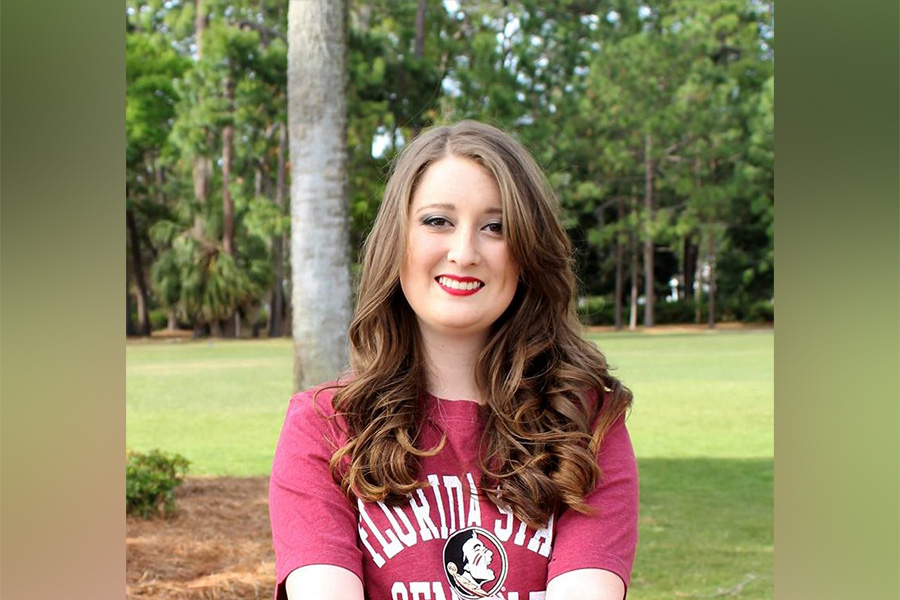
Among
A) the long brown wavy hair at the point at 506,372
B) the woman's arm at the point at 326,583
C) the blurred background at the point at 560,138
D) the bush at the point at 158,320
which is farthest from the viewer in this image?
the bush at the point at 158,320

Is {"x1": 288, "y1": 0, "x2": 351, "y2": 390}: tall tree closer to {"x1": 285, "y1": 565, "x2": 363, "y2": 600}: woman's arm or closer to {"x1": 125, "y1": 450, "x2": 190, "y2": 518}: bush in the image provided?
{"x1": 125, "y1": 450, "x2": 190, "y2": 518}: bush

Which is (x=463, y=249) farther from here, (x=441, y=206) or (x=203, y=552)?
(x=203, y=552)

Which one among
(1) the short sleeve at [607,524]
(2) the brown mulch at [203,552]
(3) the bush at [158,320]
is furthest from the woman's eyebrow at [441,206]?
(3) the bush at [158,320]

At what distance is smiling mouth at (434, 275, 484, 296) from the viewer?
5.32 ft

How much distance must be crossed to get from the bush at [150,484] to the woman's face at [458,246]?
3746 millimetres

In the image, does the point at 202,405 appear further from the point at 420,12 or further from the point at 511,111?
the point at 420,12

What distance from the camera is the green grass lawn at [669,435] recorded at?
4949 mm

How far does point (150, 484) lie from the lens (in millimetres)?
4980

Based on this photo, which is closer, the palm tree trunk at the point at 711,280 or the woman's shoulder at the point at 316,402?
the woman's shoulder at the point at 316,402

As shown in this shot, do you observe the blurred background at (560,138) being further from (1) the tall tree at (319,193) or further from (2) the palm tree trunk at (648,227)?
(1) the tall tree at (319,193)

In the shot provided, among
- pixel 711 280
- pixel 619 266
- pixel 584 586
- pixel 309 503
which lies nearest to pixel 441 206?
pixel 309 503
